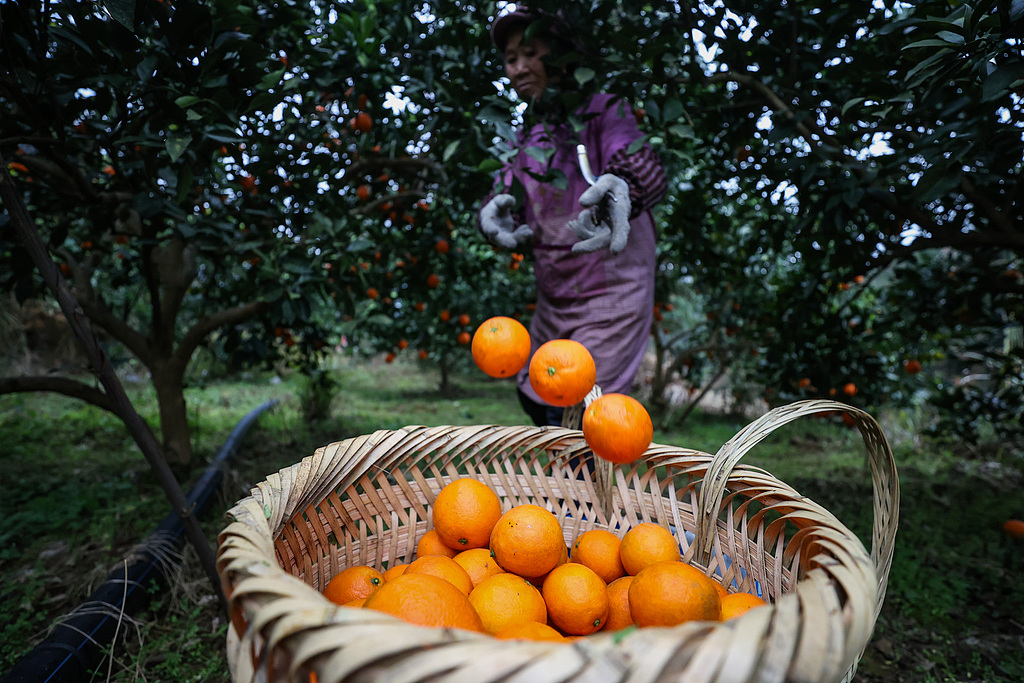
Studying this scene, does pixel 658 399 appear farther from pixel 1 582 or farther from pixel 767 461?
pixel 1 582

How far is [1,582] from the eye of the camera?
175cm

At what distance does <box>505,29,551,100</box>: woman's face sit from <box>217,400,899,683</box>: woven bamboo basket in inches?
45.3

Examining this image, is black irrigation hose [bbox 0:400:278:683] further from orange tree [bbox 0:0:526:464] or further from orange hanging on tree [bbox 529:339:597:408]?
orange hanging on tree [bbox 529:339:597:408]

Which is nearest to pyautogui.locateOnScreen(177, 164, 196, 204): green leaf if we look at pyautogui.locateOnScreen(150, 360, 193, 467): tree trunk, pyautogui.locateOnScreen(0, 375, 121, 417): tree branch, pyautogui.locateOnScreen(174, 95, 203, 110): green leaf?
pyautogui.locateOnScreen(174, 95, 203, 110): green leaf

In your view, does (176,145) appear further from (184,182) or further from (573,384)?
(573,384)

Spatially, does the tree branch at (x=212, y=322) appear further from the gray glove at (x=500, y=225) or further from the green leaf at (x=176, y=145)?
the gray glove at (x=500, y=225)

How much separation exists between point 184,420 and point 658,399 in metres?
4.23

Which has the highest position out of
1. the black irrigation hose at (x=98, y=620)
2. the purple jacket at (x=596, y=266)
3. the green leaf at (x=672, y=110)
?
the green leaf at (x=672, y=110)

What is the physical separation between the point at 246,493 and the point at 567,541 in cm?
165

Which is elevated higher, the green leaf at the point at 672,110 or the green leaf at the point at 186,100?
the green leaf at the point at 672,110

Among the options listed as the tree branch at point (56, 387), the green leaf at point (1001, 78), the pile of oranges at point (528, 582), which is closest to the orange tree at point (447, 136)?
the green leaf at point (1001, 78)

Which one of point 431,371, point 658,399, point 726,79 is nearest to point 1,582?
point 726,79

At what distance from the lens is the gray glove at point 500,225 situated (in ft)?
5.38

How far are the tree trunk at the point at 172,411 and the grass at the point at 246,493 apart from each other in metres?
0.16
